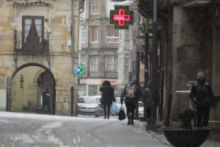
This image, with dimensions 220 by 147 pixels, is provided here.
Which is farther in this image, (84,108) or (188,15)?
(84,108)

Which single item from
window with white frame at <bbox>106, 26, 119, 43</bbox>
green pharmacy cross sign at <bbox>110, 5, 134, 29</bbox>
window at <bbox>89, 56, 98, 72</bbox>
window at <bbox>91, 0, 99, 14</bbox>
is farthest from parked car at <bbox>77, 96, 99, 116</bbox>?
window at <bbox>91, 0, 99, 14</bbox>

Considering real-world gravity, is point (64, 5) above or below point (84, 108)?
above

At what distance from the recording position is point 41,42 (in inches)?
1741

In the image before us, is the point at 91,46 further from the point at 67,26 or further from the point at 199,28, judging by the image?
the point at 199,28

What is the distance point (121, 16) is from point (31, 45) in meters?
14.8

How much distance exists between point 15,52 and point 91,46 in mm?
32871

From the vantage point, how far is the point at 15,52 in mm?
43781

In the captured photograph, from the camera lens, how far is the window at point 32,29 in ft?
143

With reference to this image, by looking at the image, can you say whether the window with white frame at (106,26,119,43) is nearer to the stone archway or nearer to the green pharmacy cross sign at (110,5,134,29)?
the stone archway

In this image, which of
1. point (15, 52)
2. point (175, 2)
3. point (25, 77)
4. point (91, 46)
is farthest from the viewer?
point (91, 46)

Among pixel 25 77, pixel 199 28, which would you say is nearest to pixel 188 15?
pixel 199 28

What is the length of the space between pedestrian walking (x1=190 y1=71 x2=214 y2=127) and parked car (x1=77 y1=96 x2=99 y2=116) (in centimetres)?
2863

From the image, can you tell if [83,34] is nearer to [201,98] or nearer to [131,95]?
[131,95]

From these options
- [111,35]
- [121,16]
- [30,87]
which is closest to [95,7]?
[111,35]
